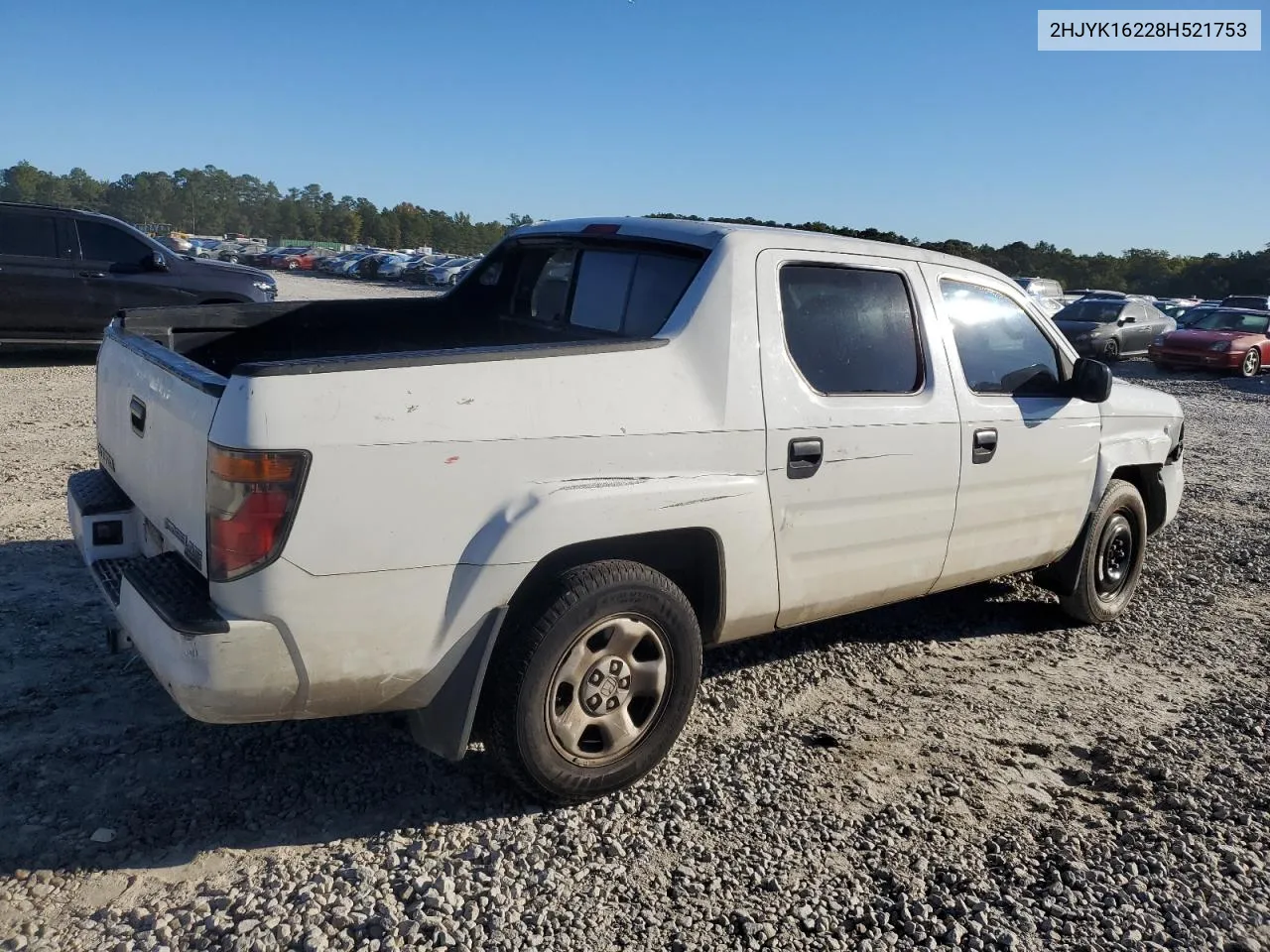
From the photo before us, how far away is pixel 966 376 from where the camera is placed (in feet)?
14.4

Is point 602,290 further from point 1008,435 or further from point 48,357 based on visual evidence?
point 48,357

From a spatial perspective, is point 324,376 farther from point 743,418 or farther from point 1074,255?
point 1074,255

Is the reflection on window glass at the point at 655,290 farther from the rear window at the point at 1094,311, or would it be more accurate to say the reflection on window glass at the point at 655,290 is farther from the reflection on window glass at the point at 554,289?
the rear window at the point at 1094,311

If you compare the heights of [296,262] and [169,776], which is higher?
[296,262]

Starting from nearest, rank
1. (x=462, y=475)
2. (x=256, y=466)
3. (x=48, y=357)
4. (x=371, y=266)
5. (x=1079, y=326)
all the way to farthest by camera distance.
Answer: (x=256, y=466), (x=462, y=475), (x=48, y=357), (x=1079, y=326), (x=371, y=266)

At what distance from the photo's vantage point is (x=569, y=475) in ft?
10.3

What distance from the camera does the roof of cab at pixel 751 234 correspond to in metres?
3.83

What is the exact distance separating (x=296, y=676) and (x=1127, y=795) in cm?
288

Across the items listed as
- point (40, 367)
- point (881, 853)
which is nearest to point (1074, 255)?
point (40, 367)

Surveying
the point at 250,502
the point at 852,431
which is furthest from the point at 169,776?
the point at 852,431

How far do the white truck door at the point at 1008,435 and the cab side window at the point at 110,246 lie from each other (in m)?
10.4

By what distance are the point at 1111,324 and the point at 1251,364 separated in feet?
9.36

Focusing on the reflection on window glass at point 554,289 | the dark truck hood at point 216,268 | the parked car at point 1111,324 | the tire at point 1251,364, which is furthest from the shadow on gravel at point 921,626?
the tire at point 1251,364

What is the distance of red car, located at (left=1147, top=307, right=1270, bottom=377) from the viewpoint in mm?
21453
